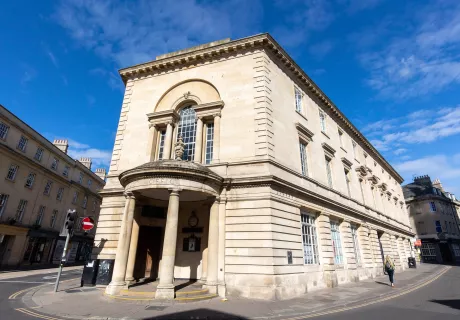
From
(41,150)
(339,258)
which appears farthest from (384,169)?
(41,150)

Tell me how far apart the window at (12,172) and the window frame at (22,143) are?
203 centimetres

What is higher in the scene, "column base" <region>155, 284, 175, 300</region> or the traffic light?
the traffic light

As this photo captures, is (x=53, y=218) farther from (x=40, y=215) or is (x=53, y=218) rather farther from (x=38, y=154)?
(x=38, y=154)

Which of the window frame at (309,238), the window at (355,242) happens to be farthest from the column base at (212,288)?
the window at (355,242)

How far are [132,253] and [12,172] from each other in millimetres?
20658

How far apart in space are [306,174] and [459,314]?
963 cm

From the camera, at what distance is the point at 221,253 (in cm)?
1181

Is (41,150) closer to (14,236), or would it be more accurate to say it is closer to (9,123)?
(9,123)

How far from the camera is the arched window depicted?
15.4 metres

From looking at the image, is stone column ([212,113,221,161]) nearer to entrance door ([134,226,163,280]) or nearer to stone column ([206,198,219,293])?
stone column ([206,198,219,293])

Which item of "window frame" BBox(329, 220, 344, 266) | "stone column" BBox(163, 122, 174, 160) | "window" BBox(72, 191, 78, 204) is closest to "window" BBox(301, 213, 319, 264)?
Answer: "window frame" BBox(329, 220, 344, 266)

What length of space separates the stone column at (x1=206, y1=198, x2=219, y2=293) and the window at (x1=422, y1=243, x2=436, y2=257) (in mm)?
52966

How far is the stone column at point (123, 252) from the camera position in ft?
36.6

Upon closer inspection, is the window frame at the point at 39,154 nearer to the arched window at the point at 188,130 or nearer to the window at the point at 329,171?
the arched window at the point at 188,130
